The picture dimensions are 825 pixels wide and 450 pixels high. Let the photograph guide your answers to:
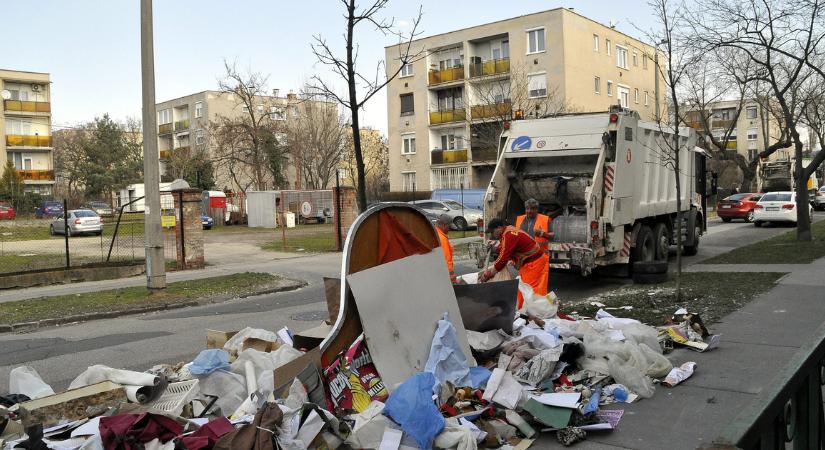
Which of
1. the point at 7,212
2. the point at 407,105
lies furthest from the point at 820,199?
the point at 7,212

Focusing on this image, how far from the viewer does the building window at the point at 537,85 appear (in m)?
45.9

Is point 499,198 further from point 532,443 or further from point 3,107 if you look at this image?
point 3,107

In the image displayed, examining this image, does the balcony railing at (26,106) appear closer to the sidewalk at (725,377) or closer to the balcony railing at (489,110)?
the balcony railing at (489,110)

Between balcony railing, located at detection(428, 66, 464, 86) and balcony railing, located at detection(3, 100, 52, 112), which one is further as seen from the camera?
balcony railing, located at detection(3, 100, 52, 112)

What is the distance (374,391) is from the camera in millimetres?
5223

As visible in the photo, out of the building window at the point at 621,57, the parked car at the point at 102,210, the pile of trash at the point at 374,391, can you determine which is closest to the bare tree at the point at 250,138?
Answer: the parked car at the point at 102,210

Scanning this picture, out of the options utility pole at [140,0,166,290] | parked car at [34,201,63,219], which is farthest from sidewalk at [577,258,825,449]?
parked car at [34,201,63,219]

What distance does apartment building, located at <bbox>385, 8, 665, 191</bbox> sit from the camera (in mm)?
45000

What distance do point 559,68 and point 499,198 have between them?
3450 centimetres

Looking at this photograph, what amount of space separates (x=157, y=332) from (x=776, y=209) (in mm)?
27299

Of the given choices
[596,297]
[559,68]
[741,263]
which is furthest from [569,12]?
[596,297]

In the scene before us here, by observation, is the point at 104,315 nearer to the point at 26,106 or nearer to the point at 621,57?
the point at 621,57

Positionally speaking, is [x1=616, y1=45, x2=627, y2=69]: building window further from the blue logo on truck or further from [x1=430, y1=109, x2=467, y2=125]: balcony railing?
the blue logo on truck

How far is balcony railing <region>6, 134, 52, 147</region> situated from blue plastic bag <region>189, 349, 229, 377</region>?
218 ft
